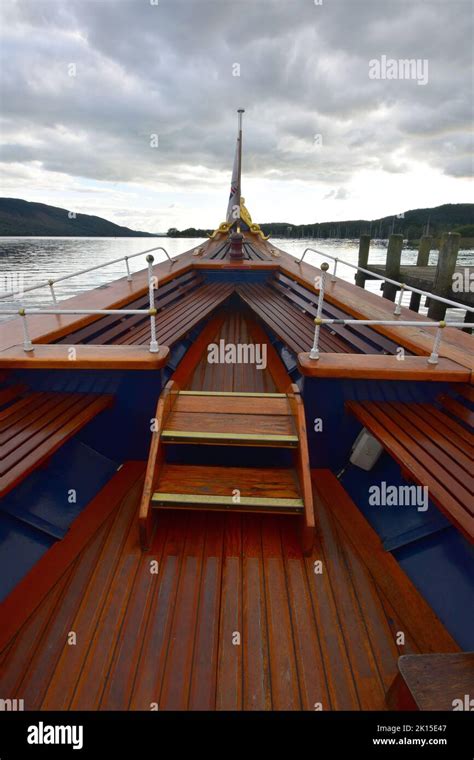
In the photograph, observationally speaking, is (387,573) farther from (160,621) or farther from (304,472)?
(160,621)

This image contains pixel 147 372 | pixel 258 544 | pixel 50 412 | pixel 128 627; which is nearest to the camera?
pixel 128 627

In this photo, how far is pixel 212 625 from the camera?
2.33m

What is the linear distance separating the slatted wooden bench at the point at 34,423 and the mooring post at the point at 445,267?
38.7ft

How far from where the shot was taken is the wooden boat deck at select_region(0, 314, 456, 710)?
2.03 m

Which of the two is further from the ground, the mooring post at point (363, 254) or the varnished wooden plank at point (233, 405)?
the mooring post at point (363, 254)

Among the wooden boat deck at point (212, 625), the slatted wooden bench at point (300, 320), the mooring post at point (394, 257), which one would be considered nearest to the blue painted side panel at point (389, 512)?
the wooden boat deck at point (212, 625)

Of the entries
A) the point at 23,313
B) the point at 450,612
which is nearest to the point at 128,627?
the point at 450,612

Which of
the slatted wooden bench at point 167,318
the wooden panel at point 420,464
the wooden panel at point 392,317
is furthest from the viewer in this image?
the slatted wooden bench at point 167,318

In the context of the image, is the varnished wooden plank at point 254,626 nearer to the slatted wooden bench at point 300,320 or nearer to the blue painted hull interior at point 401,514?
the blue painted hull interior at point 401,514

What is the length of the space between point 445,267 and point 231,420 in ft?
39.9

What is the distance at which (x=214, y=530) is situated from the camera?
299cm

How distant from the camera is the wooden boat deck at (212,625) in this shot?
2.03 metres
